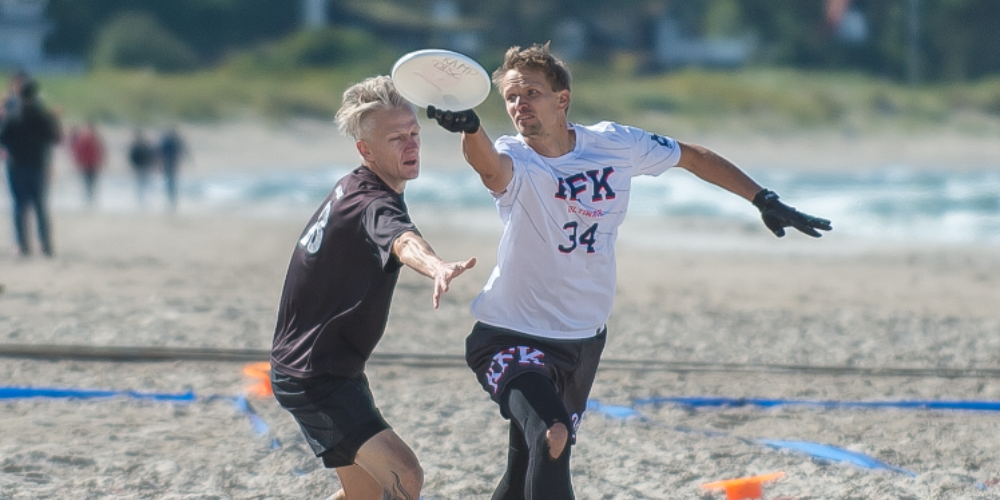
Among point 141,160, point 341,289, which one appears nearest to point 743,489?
point 341,289

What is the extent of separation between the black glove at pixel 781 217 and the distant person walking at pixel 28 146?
9228 millimetres

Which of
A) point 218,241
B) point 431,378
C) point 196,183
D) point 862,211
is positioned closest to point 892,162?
point 862,211

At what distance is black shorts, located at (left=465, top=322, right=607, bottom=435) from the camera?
4.15 m

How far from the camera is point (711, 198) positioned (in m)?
29.5

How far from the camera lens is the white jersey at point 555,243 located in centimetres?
418

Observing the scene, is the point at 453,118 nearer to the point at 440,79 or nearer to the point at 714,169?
the point at 440,79

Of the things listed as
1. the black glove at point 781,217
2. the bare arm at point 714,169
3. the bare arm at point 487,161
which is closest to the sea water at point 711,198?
the black glove at point 781,217

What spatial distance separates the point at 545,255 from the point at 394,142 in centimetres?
69

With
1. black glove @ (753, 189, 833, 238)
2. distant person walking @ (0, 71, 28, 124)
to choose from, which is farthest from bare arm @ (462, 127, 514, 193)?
distant person walking @ (0, 71, 28, 124)

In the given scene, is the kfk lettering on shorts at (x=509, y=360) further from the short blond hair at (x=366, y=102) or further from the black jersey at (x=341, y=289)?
the short blond hair at (x=366, y=102)

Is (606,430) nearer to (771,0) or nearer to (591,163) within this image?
(591,163)

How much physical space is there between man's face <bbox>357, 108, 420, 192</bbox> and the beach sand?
1.74 m

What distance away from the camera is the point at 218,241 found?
17.3m

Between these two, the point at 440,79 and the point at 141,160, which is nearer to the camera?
the point at 440,79
